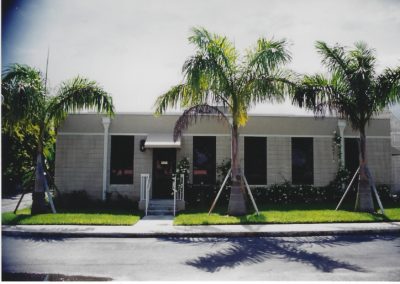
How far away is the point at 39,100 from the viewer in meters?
10.3

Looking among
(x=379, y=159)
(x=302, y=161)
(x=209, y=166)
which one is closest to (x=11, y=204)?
(x=209, y=166)

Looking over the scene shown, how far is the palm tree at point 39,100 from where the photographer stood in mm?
9562

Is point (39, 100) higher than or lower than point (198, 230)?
higher

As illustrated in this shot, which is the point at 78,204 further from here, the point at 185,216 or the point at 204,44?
the point at 204,44

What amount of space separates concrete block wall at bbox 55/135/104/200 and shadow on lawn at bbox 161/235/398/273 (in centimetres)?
642

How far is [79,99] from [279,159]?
7.87 m

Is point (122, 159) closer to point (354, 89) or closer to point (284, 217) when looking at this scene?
point (284, 217)

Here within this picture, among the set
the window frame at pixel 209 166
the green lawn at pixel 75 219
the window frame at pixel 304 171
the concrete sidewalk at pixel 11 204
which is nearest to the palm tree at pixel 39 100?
the green lawn at pixel 75 219

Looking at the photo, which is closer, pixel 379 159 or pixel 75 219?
pixel 75 219

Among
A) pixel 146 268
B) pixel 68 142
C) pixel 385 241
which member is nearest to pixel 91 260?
pixel 146 268

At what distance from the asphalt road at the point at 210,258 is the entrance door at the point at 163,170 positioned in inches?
222

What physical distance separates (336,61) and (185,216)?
6.43m

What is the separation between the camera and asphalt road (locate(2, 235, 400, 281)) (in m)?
5.52

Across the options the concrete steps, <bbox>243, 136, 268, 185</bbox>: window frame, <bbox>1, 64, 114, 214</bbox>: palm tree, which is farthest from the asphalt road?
<bbox>243, 136, 268, 185</bbox>: window frame
